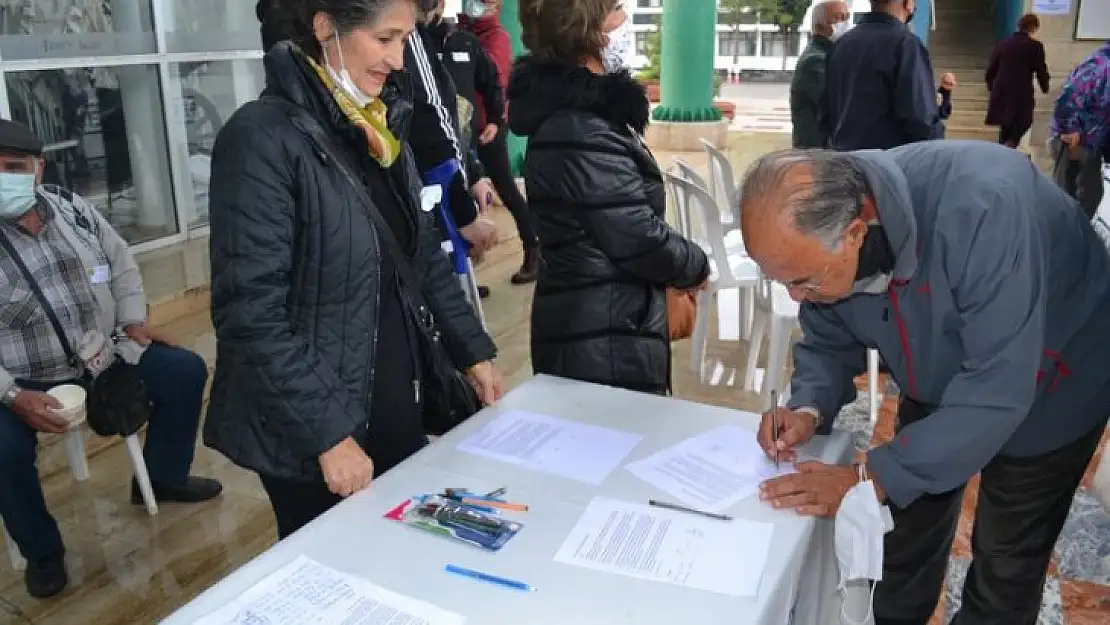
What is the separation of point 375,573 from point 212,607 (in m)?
0.20

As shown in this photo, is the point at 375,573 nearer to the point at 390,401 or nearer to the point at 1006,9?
the point at 390,401

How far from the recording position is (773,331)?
3227 mm

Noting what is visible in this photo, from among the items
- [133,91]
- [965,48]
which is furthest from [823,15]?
[965,48]

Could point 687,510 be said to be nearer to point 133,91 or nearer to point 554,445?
point 554,445

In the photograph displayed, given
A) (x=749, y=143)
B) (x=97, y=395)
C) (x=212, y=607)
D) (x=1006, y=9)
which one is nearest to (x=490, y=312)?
(x=97, y=395)

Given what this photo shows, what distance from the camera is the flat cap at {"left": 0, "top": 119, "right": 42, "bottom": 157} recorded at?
2.35m

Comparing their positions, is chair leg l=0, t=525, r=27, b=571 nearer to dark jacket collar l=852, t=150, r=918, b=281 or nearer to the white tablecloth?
the white tablecloth

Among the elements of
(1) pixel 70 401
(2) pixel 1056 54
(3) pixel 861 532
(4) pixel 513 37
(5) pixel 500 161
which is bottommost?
(1) pixel 70 401

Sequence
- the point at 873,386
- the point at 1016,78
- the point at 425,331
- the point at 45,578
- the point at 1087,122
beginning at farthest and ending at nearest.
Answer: the point at 1016,78, the point at 1087,122, the point at 873,386, the point at 45,578, the point at 425,331

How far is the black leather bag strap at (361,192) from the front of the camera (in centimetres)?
135

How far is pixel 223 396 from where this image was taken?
1.44 metres

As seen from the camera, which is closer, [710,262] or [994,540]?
→ [994,540]

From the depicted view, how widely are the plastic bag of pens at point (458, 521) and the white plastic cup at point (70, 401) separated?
A: 60.3 inches

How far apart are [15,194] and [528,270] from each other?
9.93 feet
